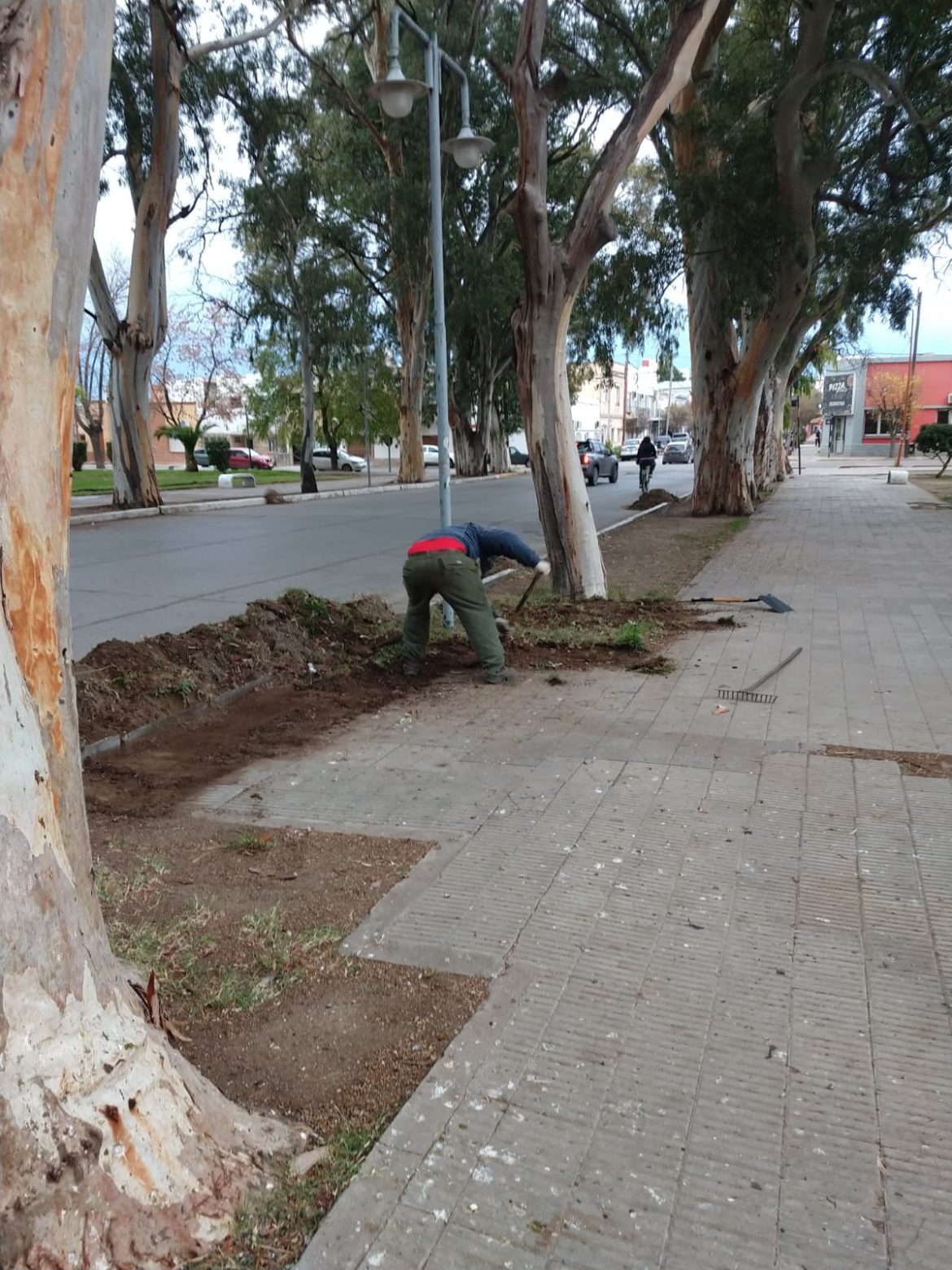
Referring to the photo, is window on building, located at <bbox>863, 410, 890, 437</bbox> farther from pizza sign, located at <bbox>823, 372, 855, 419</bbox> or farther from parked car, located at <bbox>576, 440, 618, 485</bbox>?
parked car, located at <bbox>576, 440, 618, 485</bbox>

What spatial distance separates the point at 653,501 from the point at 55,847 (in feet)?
77.5

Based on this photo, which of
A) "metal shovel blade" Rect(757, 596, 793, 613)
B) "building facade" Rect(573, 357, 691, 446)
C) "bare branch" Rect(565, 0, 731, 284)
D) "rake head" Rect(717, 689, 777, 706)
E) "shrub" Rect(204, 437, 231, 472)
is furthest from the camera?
"building facade" Rect(573, 357, 691, 446)

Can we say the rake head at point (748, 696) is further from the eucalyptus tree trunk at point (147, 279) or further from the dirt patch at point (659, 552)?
the eucalyptus tree trunk at point (147, 279)

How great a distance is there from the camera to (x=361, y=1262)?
6.56 feet

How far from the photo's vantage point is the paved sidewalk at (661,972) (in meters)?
2.13

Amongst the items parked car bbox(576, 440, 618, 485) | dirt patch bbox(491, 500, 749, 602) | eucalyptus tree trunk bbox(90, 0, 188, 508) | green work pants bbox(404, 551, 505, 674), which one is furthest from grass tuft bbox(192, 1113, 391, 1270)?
parked car bbox(576, 440, 618, 485)

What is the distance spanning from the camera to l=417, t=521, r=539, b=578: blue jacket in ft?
21.9

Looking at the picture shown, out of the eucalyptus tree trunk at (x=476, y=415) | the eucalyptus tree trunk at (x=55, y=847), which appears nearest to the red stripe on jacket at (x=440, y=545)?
the eucalyptus tree trunk at (x=55, y=847)

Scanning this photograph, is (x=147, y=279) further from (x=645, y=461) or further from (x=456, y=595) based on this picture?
(x=456, y=595)

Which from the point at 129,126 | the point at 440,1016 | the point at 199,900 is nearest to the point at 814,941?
the point at 440,1016

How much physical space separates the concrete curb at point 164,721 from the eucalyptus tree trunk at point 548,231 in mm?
3984

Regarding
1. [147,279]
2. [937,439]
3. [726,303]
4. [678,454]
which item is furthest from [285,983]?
[678,454]

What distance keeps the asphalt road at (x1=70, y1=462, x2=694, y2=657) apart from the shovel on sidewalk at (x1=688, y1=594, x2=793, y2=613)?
3312 mm

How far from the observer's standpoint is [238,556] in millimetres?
13914
